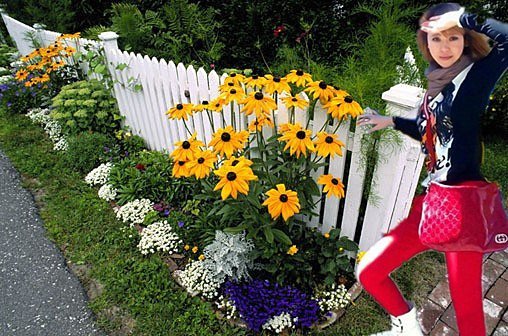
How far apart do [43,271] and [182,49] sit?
8.77 ft

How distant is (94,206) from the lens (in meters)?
3.29

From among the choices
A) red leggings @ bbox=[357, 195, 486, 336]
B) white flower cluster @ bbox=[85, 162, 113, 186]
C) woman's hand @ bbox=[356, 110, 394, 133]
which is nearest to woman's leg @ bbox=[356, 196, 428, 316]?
red leggings @ bbox=[357, 195, 486, 336]

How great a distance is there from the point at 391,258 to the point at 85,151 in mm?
3314

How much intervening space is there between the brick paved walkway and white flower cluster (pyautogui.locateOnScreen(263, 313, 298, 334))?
30.4 inches

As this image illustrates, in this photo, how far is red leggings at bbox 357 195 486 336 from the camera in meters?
1.33

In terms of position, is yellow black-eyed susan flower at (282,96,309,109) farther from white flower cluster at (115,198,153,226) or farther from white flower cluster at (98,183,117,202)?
Answer: white flower cluster at (98,183,117,202)

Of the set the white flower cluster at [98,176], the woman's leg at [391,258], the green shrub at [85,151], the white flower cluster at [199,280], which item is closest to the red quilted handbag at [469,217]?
the woman's leg at [391,258]

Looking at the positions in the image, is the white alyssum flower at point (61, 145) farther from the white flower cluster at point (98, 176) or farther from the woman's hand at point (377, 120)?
the woman's hand at point (377, 120)

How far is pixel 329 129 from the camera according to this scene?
2.19 meters

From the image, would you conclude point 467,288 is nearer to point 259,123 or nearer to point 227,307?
point 259,123

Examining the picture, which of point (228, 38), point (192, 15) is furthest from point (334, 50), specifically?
point (192, 15)

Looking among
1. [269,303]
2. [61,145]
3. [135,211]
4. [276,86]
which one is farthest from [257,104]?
[61,145]

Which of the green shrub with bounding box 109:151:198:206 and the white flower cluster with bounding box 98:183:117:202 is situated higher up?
the green shrub with bounding box 109:151:198:206

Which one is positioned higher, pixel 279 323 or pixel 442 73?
pixel 442 73
